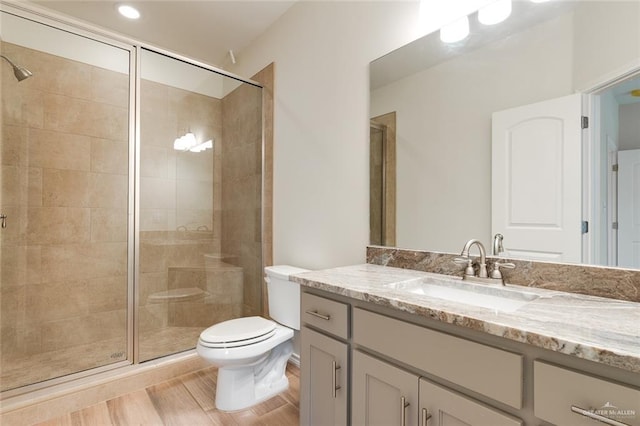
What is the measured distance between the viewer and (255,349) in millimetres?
1682

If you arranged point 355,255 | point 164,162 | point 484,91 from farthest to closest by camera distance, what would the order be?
point 164,162 → point 355,255 → point 484,91

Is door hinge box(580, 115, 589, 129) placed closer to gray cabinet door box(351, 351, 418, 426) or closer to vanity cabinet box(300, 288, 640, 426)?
vanity cabinet box(300, 288, 640, 426)

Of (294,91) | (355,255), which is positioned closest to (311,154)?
→ (294,91)

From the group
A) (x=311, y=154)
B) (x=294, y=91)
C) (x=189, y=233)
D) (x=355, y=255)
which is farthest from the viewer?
(x=189, y=233)

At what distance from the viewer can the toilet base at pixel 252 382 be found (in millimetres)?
1727

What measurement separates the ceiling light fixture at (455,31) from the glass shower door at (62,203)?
202 centimetres

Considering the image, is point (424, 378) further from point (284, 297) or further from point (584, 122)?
point (284, 297)

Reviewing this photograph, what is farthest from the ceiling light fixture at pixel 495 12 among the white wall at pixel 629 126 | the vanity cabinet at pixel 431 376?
the vanity cabinet at pixel 431 376

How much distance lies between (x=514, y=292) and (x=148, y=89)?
8.54 feet

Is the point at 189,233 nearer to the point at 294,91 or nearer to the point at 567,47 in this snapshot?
the point at 294,91

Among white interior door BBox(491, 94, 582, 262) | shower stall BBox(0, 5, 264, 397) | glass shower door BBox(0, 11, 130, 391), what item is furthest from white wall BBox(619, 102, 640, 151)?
glass shower door BBox(0, 11, 130, 391)

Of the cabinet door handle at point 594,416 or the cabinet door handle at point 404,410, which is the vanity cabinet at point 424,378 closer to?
the cabinet door handle at point 404,410

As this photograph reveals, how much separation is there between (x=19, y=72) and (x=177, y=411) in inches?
94.5

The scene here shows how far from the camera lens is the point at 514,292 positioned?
1.06m
